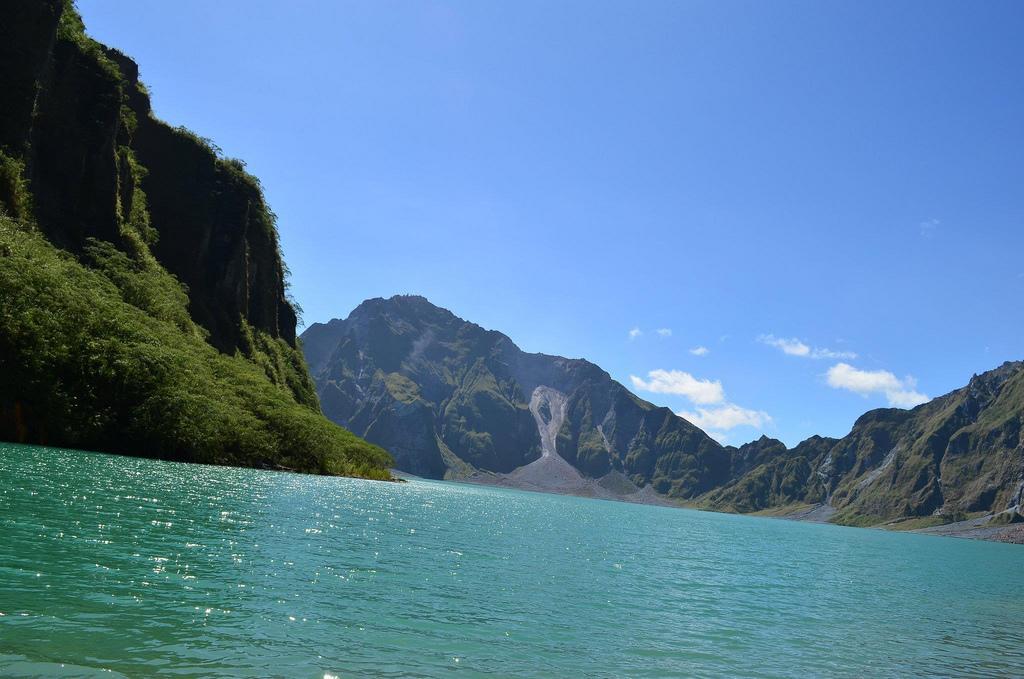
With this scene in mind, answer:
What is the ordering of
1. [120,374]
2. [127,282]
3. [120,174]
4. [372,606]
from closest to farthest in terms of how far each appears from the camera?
1. [372,606]
2. [120,374]
3. [127,282]
4. [120,174]

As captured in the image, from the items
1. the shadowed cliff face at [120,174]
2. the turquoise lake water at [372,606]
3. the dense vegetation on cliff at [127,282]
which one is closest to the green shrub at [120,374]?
the dense vegetation on cliff at [127,282]

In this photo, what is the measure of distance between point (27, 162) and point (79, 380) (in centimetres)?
5387

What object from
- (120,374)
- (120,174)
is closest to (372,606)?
(120,374)

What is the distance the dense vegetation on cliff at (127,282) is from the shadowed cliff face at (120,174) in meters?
0.34

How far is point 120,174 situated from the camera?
139250 millimetres

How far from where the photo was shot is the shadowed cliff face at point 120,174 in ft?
360

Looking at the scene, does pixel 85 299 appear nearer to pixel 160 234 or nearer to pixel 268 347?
pixel 160 234

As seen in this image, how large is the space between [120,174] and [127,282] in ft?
129

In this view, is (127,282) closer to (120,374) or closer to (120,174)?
(120,374)

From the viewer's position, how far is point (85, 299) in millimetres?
87438

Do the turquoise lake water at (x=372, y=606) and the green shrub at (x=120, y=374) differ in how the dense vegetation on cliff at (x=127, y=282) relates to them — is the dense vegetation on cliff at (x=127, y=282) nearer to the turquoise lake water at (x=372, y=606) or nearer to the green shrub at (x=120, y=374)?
the green shrub at (x=120, y=374)

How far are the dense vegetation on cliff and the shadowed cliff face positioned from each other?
1.10 feet

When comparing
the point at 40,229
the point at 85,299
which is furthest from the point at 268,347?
the point at 85,299

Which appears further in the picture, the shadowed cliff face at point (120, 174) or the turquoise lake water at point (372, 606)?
the shadowed cliff face at point (120, 174)
